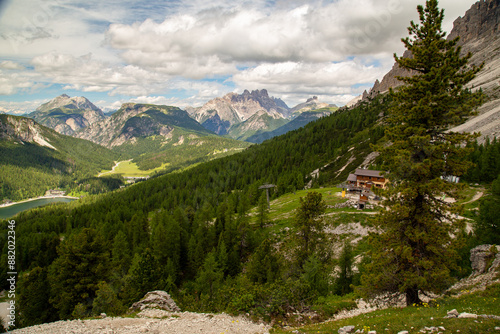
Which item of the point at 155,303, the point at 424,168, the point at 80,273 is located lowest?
the point at 80,273

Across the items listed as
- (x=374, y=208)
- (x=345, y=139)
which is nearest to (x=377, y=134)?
(x=345, y=139)

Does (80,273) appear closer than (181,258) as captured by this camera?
Yes

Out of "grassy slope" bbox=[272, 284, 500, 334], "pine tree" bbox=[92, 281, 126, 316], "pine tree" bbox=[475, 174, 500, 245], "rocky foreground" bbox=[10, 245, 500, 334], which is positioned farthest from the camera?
"pine tree" bbox=[475, 174, 500, 245]

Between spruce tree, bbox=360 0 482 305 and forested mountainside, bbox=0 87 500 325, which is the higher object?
spruce tree, bbox=360 0 482 305

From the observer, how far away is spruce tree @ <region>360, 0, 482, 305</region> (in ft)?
52.9

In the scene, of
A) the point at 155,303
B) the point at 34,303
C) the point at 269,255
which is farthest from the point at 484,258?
the point at 34,303

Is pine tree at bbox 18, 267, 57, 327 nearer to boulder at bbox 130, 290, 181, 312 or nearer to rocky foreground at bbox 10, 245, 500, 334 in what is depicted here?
boulder at bbox 130, 290, 181, 312

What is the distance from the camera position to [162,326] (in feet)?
55.2

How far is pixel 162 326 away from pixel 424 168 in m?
21.1

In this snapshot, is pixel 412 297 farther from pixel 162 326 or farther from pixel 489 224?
pixel 489 224

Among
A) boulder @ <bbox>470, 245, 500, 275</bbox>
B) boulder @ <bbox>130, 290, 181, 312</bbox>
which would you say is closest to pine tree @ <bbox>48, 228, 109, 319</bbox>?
boulder @ <bbox>130, 290, 181, 312</bbox>

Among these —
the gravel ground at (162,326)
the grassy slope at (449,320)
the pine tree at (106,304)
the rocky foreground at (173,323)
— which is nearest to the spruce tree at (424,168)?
the grassy slope at (449,320)

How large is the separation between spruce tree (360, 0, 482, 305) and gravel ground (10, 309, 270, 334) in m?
9.60

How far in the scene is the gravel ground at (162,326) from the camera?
15.7m
